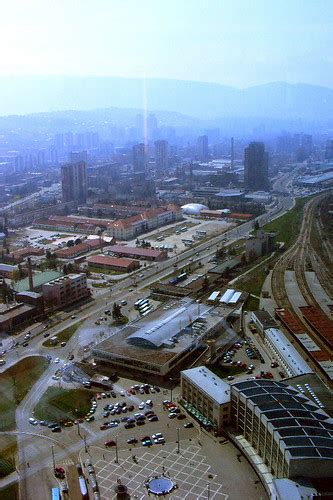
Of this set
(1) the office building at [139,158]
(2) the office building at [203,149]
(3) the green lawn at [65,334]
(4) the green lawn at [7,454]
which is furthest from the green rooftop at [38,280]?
(2) the office building at [203,149]

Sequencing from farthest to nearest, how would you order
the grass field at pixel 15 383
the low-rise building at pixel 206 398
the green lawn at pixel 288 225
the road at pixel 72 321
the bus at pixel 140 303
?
1. the green lawn at pixel 288 225
2. the bus at pixel 140 303
3. the grass field at pixel 15 383
4. the low-rise building at pixel 206 398
5. the road at pixel 72 321

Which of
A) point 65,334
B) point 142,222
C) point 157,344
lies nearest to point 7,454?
point 157,344

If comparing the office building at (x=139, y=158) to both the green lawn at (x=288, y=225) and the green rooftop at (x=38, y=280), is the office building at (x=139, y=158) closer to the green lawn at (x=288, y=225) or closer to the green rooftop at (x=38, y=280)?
the green lawn at (x=288, y=225)

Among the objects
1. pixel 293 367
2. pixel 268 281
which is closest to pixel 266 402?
pixel 293 367

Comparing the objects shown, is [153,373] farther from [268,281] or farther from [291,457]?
[268,281]

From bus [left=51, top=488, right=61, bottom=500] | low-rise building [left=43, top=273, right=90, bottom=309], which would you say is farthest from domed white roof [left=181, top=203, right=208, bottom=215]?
bus [left=51, top=488, right=61, bottom=500]

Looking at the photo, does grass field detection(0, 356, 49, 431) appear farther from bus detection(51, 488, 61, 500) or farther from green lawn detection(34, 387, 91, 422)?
bus detection(51, 488, 61, 500)
